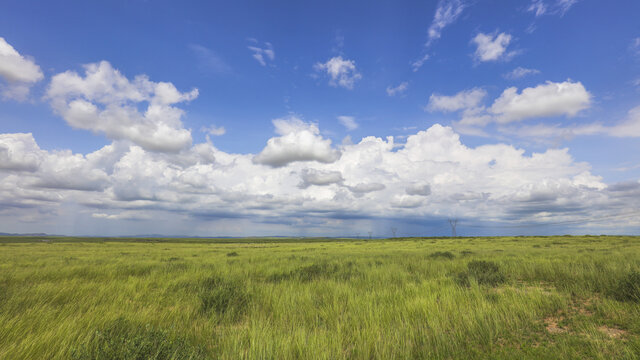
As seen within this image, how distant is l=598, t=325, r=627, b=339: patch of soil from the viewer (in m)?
4.73

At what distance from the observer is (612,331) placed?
195 inches

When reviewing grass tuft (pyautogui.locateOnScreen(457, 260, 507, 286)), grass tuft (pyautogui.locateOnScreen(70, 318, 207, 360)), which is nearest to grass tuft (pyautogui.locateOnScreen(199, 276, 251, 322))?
grass tuft (pyautogui.locateOnScreen(70, 318, 207, 360))

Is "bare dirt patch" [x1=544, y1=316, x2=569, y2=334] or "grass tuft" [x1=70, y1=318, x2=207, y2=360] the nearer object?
"grass tuft" [x1=70, y1=318, x2=207, y2=360]

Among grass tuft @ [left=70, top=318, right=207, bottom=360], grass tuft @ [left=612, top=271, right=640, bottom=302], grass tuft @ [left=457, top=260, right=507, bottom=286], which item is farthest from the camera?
A: grass tuft @ [left=457, top=260, right=507, bottom=286]

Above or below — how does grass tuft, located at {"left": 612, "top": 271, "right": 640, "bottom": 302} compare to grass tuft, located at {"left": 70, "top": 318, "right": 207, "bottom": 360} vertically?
above

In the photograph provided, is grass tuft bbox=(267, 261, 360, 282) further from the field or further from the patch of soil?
the patch of soil

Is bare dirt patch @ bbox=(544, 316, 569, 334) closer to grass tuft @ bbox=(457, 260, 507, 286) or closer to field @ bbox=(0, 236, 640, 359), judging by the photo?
field @ bbox=(0, 236, 640, 359)

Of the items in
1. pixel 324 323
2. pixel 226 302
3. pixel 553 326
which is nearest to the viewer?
pixel 553 326

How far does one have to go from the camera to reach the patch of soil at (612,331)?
4.73 metres

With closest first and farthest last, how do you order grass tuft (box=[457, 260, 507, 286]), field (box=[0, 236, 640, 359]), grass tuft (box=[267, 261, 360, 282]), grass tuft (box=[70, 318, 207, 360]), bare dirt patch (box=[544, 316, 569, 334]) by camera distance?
grass tuft (box=[70, 318, 207, 360])
field (box=[0, 236, 640, 359])
bare dirt patch (box=[544, 316, 569, 334])
grass tuft (box=[457, 260, 507, 286])
grass tuft (box=[267, 261, 360, 282])

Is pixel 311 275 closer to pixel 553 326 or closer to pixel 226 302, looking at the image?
pixel 226 302

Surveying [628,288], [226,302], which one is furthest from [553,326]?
[226,302]

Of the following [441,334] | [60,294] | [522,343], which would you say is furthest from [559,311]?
[60,294]

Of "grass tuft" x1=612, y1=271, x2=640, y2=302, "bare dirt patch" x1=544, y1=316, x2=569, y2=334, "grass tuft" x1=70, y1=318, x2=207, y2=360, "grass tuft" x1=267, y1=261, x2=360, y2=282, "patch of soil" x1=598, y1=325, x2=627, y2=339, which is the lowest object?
"grass tuft" x1=267, y1=261, x2=360, y2=282
